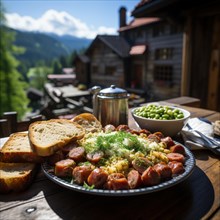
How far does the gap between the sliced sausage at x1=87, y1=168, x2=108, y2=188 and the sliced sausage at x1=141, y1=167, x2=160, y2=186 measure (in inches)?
6.0

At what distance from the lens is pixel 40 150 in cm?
108

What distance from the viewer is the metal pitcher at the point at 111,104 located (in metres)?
1.69

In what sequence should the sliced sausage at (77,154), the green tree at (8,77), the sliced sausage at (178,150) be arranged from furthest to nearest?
the green tree at (8,77) → the sliced sausage at (178,150) → the sliced sausage at (77,154)

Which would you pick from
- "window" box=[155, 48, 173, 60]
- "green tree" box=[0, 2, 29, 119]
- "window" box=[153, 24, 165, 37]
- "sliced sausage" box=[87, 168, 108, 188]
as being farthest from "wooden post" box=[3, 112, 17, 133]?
"green tree" box=[0, 2, 29, 119]

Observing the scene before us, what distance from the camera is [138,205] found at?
2.93 feet

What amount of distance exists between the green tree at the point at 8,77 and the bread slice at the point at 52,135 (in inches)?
618

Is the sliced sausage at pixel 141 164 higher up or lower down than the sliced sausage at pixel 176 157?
higher up

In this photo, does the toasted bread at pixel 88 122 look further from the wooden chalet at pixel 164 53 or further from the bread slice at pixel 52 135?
the wooden chalet at pixel 164 53

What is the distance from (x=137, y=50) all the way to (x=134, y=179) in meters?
10.4

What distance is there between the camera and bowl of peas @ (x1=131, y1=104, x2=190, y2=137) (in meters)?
A: 1.54

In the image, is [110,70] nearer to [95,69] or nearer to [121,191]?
[95,69]

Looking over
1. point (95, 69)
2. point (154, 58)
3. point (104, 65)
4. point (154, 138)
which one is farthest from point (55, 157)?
point (95, 69)

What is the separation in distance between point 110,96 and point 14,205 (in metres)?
1.00

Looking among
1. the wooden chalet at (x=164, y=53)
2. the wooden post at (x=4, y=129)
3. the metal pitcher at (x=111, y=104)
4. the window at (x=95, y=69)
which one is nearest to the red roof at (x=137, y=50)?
the wooden chalet at (x=164, y=53)
